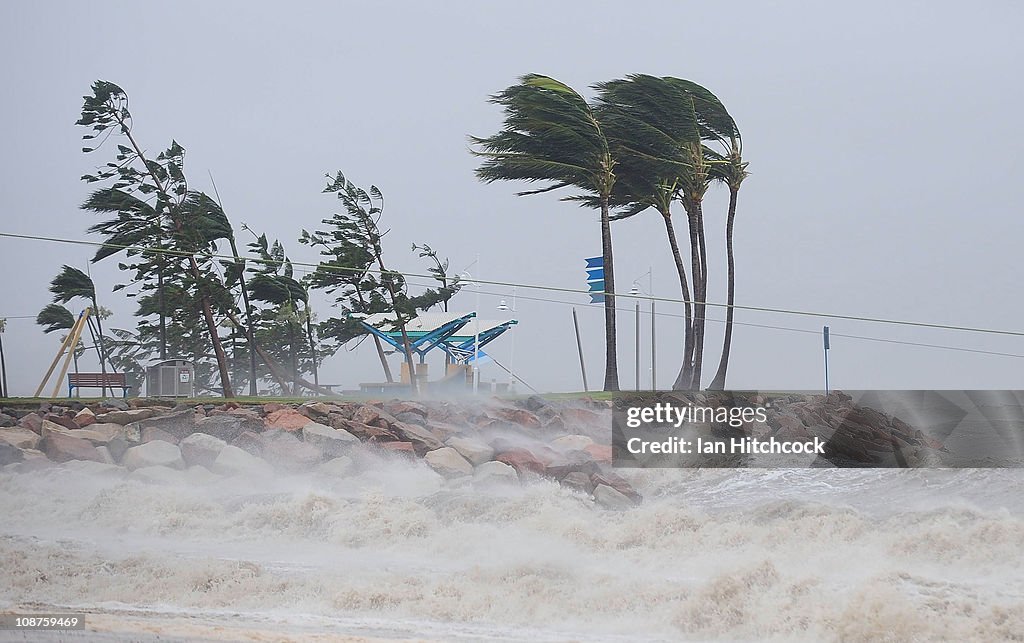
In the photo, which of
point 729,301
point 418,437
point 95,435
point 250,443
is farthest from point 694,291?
point 95,435

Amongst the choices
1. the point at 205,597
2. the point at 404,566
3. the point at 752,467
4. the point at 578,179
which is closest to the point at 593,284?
the point at 578,179

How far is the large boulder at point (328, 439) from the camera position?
25.0 ft

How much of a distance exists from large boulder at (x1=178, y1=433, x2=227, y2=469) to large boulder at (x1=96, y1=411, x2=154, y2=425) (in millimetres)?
398

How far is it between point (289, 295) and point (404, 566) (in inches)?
108

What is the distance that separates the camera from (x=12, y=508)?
7.78 meters

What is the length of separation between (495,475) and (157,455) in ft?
8.44

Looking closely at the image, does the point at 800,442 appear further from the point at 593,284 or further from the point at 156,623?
the point at 156,623

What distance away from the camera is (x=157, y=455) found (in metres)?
7.64

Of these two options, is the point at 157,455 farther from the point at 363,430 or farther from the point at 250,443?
the point at 363,430

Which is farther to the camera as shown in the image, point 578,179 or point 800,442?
point 578,179

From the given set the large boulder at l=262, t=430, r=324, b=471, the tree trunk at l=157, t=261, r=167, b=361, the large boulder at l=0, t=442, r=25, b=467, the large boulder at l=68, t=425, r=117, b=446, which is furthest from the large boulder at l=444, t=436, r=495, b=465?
the large boulder at l=0, t=442, r=25, b=467

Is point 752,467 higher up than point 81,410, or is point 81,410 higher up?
point 81,410

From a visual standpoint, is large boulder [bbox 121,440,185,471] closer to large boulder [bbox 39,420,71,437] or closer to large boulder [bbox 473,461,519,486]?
large boulder [bbox 39,420,71,437]

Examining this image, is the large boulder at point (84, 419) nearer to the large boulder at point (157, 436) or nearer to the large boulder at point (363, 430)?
the large boulder at point (157, 436)
